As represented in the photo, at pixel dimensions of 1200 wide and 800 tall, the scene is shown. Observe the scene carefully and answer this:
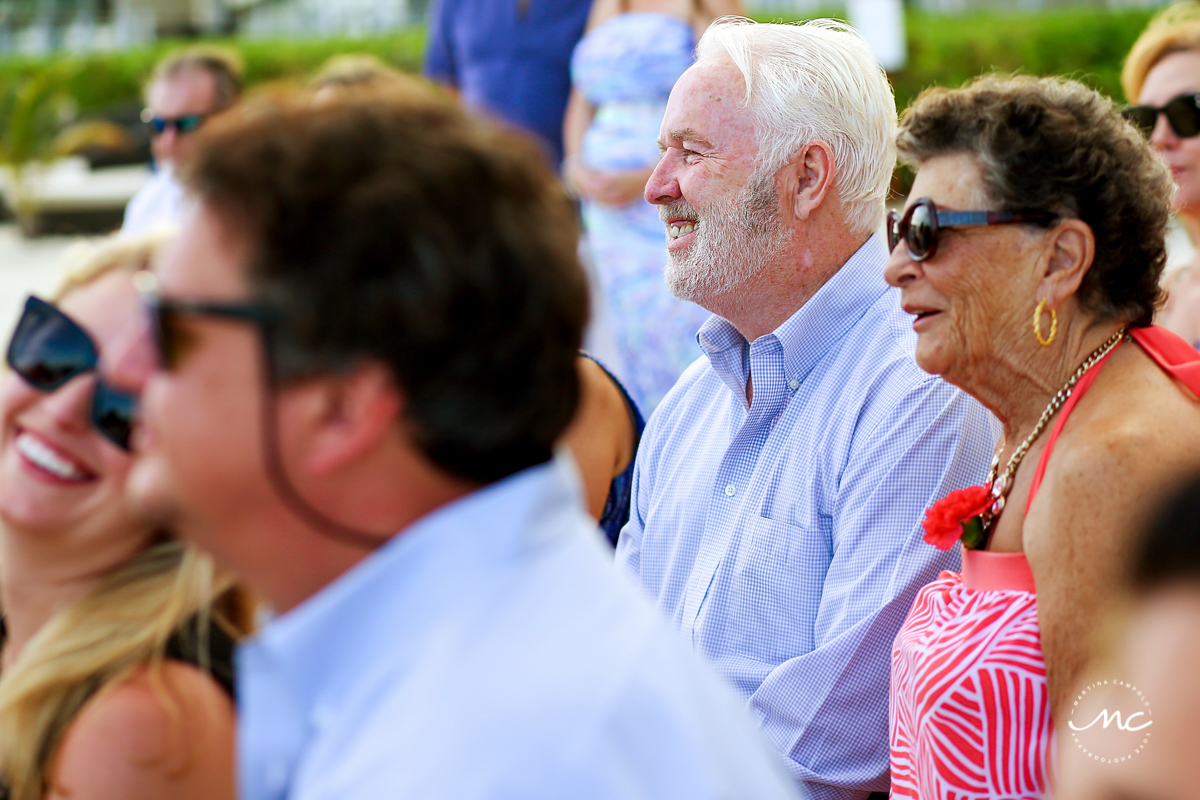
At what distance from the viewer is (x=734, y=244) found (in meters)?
2.83

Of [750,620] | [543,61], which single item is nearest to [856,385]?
[750,620]

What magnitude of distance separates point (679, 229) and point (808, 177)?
13.6 inches

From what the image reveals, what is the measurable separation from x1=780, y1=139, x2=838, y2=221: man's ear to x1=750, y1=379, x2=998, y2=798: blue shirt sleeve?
1.89 ft

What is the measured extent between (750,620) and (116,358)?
5.14 ft

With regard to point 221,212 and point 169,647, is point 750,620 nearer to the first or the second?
point 169,647

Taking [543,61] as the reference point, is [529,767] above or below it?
above

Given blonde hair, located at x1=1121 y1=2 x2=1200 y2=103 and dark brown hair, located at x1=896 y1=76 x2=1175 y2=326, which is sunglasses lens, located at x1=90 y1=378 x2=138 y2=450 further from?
blonde hair, located at x1=1121 y1=2 x2=1200 y2=103

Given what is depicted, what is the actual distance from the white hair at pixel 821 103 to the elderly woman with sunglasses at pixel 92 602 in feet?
5.08

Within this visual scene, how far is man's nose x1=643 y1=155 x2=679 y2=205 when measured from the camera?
300 cm

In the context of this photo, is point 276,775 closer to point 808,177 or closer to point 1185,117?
point 808,177

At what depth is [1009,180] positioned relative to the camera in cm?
220

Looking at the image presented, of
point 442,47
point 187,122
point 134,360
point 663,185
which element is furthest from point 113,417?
point 187,122

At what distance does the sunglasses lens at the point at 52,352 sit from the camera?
1.77m

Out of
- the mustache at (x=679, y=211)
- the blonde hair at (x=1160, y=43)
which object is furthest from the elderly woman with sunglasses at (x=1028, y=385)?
the blonde hair at (x=1160, y=43)
